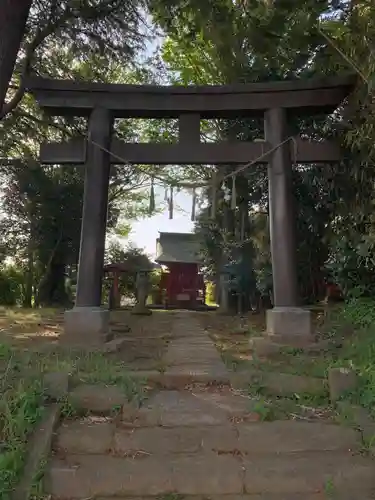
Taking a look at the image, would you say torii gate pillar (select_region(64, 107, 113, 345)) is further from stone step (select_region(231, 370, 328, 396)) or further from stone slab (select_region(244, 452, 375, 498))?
stone slab (select_region(244, 452, 375, 498))

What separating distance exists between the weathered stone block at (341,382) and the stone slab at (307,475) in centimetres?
66

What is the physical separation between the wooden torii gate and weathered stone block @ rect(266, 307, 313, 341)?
0.56 ft

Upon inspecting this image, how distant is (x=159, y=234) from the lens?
2952cm

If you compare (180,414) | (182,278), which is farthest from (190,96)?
(182,278)

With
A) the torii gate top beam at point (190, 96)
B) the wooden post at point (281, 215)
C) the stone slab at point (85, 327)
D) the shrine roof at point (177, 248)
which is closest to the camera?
the stone slab at point (85, 327)

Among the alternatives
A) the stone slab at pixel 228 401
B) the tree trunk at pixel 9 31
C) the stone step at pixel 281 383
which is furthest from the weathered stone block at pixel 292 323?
the tree trunk at pixel 9 31

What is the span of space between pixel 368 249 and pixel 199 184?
2511 millimetres

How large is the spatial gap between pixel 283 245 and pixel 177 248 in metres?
19.9

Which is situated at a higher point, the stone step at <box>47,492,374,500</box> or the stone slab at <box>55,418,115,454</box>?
the stone slab at <box>55,418,115,454</box>

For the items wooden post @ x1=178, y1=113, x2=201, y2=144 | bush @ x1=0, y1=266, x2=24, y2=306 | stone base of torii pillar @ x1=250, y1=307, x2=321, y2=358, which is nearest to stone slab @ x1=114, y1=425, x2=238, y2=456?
stone base of torii pillar @ x1=250, y1=307, x2=321, y2=358

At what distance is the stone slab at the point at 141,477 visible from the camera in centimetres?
283

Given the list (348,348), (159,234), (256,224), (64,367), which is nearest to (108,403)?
(64,367)

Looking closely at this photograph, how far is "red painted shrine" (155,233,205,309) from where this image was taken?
22.0 m

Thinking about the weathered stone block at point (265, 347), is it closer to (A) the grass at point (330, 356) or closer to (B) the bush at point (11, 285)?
(A) the grass at point (330, 356)
